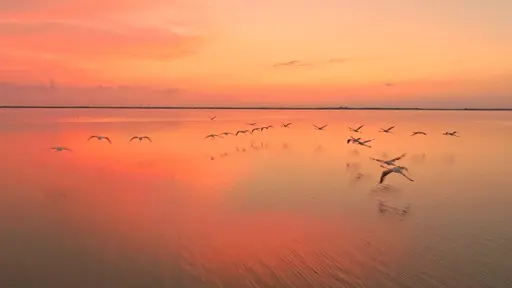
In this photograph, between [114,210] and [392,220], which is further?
[114,210]

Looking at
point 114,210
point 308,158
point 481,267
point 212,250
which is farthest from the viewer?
point 308,158

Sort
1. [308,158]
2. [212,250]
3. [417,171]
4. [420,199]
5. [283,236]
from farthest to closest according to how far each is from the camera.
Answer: [308,158], [417,171], [420,199], [283,236], [212,250]

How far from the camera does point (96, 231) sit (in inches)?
606

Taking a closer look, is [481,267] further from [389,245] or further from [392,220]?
[392,220]

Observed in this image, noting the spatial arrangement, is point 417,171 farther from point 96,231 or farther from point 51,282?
point 51,282

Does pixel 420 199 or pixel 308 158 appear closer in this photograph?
pixel 420 199

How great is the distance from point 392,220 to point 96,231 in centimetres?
1161

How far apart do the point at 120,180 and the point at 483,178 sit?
22.8m

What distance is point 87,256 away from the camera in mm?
13000

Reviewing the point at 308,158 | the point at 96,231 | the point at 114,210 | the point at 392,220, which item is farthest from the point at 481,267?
the point at 308,158

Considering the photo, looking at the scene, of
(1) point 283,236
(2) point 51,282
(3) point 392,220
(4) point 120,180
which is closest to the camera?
(2) point 51,282

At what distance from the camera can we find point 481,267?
12.3m

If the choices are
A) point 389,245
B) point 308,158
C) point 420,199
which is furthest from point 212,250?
point 308,158

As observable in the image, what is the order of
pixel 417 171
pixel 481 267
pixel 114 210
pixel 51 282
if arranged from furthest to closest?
pixel 417 171 → pixel 114 210 → pixel 481 267 → pixel 51 282
